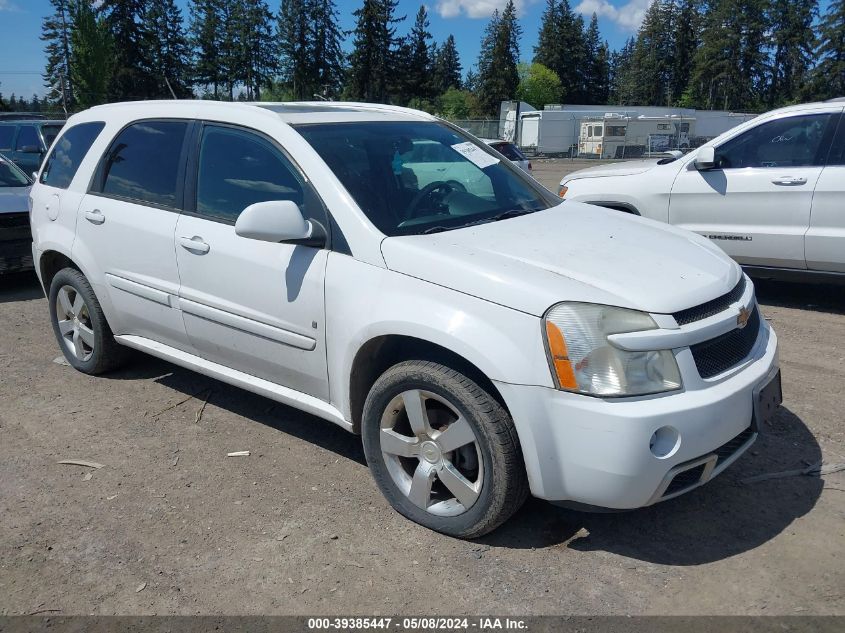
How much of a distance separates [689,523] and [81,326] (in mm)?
4162

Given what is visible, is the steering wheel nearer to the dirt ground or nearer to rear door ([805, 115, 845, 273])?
the dirt ground

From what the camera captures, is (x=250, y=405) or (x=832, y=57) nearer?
(x=250, y=405)

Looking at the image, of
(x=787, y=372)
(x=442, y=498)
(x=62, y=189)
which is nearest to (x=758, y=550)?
(x=442, y=498)

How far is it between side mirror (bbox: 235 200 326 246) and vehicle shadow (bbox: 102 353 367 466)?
134 centimetres

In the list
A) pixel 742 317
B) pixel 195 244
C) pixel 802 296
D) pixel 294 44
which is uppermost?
pixel 294 44

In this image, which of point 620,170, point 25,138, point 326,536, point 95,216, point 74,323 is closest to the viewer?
point 326,536

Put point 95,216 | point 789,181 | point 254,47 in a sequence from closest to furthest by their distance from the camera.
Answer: point 95,216, point 789,181, point 254,47

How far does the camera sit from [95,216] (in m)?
4.66

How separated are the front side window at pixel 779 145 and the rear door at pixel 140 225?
16.3ft

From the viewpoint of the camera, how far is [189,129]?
168 inches

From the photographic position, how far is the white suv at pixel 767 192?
623cm

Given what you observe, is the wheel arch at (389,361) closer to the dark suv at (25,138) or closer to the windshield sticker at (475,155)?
the windshield sticker at (475,155)

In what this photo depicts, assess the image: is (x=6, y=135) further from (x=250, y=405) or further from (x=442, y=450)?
(x=442, y=450)

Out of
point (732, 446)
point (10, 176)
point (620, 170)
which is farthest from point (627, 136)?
point (732, 446)
